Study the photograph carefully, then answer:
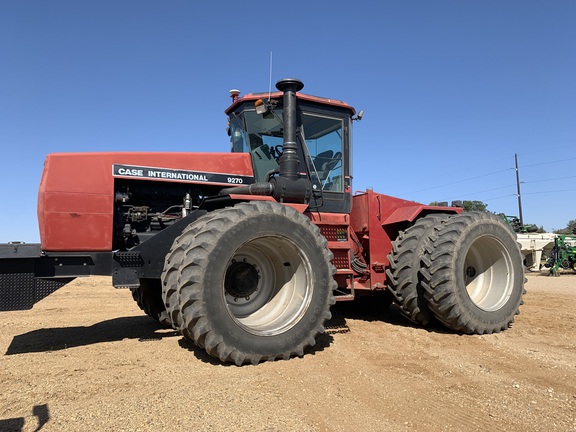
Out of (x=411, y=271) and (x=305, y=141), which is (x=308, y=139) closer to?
(x=305, y=141)

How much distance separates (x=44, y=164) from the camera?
4926 millimetres

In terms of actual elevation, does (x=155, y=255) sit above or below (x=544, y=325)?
above

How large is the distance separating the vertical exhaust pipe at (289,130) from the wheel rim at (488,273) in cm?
292

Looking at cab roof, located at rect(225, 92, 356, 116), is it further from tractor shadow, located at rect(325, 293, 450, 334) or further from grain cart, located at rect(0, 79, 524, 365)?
tractor shadow, located at rect(325, 293, 450, 334)

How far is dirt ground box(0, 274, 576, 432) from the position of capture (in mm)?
3002

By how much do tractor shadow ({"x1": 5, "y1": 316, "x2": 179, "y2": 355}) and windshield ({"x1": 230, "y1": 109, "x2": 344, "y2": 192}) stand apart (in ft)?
8.43

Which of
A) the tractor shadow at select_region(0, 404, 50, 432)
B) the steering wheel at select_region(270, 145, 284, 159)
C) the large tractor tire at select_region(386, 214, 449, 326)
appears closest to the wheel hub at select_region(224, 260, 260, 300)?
the steering wheel at select_region(270, 145, 284, 159)

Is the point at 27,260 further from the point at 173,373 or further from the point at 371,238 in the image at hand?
the point at 371,238

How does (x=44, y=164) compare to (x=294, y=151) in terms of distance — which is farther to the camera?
(x=294, y=151)

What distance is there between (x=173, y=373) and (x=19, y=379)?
130cm

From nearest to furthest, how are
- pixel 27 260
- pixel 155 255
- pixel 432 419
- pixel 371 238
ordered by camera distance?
1. pixel 432 419
2. pixel 27 260
3. pixel 155 255
4. pixel 371 238

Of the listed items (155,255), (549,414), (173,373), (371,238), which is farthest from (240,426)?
(371,238)

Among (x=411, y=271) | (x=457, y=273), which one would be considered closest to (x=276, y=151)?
(x=411, y=271)

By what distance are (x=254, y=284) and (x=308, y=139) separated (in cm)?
226
